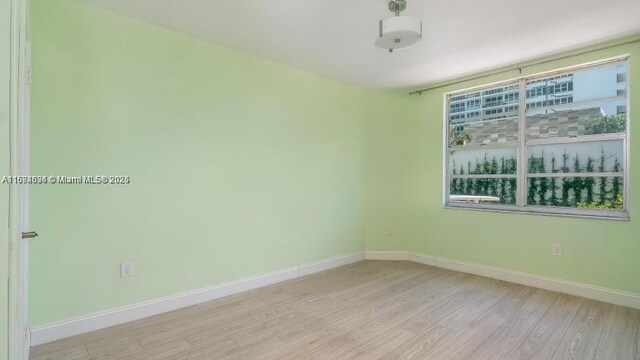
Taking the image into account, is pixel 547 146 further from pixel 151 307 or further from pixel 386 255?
pixel 151 307

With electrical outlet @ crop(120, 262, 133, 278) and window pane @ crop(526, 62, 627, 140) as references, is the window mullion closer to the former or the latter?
window pane @ crop(526, 62, 627, 140)

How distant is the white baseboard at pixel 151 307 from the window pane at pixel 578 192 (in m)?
2.78

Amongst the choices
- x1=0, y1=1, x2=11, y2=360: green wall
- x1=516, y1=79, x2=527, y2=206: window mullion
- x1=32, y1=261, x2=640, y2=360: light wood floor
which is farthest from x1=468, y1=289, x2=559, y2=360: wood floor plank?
x1=0, y1=1, x2=11, y2=360: green wall

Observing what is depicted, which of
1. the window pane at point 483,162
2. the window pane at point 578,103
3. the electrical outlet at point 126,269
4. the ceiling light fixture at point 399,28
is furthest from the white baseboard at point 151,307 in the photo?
the window pane at point 578,103

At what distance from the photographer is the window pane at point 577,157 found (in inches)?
117

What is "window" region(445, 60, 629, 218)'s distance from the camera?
2992 millimetres

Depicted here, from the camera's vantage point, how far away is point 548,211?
3322 millimetres

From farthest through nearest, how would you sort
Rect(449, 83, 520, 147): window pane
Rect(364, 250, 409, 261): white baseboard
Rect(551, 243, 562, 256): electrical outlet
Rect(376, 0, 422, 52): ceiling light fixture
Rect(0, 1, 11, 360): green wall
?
Rect(364, 250, 409, 261): white baseboard → Rect(449, 83, 520, 147): window pane → Rect(551, 243, 562, 256): electrical outlet → Rect(376, 0, 422, 52): ceiling light fixture → Rect(0, 1, 11, 360): green wall

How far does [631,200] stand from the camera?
2.79 metres

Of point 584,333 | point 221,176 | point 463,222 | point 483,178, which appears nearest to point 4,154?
point 221,176

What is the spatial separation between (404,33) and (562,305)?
2.85 meters

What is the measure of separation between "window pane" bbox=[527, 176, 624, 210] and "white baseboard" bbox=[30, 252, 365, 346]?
278 centimetres

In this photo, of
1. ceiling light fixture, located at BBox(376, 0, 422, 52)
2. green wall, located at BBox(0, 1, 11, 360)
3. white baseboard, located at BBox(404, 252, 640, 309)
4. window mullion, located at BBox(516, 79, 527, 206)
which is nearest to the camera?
green wall, located at BBox(0, 1, 11, 360)

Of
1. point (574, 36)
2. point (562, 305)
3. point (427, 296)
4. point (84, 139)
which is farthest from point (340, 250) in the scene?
point (574, 36)
